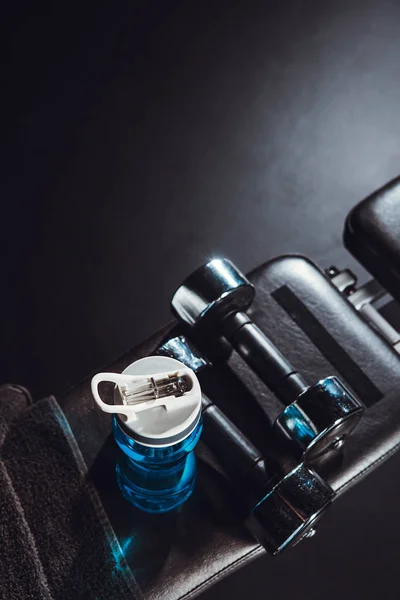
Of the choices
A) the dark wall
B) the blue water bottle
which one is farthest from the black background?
the blue water bottle

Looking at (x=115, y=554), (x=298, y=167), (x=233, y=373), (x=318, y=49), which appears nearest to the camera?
(x=115, y=554)

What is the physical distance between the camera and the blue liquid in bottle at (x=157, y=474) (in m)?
0.69

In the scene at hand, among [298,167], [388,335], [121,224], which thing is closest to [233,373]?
[388,335]

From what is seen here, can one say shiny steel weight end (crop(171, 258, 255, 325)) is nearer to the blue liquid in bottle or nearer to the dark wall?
the blue liquid in bottle

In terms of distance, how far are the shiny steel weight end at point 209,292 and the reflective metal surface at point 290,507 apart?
0.72 feet

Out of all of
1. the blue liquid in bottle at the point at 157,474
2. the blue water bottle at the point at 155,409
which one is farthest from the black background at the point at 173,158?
the blue water bottle at the point at 155,409

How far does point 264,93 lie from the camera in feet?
5.75

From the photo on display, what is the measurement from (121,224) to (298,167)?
0.45 m

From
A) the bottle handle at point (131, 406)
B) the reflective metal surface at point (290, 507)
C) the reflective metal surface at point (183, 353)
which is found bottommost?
the reflective metal surface at point (290, 507)

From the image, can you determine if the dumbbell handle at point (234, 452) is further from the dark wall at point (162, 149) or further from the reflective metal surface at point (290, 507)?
the dark wall at point (162, 149)

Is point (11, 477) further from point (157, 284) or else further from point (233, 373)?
point (157, 284)

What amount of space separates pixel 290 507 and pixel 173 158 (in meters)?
1.10

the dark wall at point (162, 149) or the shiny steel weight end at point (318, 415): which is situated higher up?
the dark wall at point (162, 149)

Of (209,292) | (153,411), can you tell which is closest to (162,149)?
(209,292)
